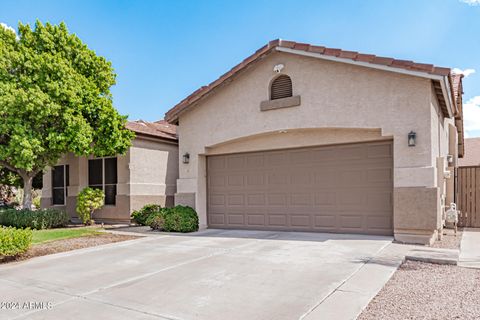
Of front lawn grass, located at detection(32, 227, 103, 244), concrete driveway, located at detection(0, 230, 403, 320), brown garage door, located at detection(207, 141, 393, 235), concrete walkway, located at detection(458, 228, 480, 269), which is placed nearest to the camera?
concrete driveway, located at detection(0, 230, 403, 320)

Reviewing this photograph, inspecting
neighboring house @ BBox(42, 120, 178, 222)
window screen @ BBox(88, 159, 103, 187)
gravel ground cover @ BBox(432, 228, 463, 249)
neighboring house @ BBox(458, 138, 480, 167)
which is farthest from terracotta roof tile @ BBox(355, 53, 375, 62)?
neighboring house @ BBox(458, 138, 480, 167)

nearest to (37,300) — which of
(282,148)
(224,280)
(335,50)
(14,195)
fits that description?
(224,280)

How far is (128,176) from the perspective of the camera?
1452 centimetres

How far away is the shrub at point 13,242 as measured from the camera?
7.34 meters

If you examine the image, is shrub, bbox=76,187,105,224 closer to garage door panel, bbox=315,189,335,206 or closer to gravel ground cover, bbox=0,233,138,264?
gravel ground cover, bbox=0,233,138,264

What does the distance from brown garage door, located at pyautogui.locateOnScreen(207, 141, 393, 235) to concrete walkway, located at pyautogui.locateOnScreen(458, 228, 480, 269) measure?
6.08 feet

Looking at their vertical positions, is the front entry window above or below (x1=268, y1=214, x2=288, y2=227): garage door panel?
above

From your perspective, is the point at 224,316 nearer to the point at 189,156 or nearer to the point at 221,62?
the point at 189,156

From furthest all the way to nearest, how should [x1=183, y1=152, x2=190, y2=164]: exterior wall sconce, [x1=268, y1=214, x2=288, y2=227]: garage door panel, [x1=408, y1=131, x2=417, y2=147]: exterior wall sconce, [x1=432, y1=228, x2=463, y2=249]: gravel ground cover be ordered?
[x1=183, y1=152, x2=190, y2=164]: exterior wall sconce < [x1=268, y1=214, x2=288, y2=227]: garage door panel < [x1=408, y1=131, x2=417, y2=147]: exterior wall sconce < [x1=432, y1=228, x2=463, y2=249]: gravel ground cover

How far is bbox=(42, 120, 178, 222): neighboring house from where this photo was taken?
48.0ft

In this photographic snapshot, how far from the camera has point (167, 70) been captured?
16547mm

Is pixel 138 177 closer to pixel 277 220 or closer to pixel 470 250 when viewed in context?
pixel 277 220

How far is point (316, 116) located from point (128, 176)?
826 cm

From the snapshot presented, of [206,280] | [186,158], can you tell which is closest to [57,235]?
[186,158]
